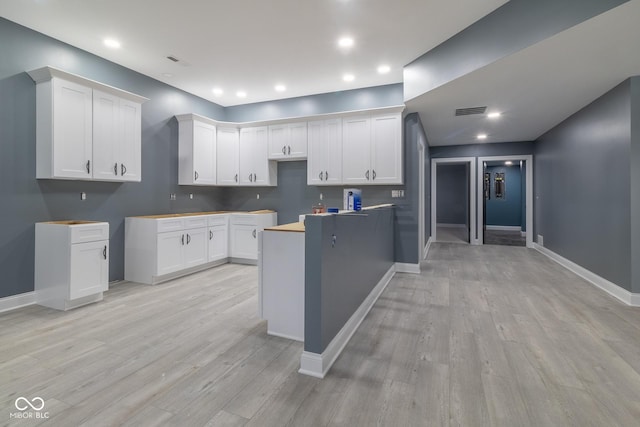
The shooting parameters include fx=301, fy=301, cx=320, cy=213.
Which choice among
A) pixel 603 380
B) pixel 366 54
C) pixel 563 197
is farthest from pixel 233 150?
pixel 563 197

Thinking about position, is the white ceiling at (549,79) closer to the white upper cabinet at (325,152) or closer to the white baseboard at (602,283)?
the white upper cabinet at (325,152)

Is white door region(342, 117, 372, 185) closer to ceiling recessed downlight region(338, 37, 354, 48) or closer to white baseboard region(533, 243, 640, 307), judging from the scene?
ceiling recessed downlight region(338, 37, 354, 48)

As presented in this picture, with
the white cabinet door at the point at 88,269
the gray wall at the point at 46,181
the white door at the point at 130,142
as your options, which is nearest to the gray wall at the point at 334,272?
the white cabinet door at the point at 88,269

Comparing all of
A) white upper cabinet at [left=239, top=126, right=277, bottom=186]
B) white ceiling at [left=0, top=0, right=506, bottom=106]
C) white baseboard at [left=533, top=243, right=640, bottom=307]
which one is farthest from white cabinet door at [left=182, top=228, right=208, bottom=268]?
white baseboard at [left=533, top=243, right=640, bottom=307]

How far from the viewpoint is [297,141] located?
5.14 meters

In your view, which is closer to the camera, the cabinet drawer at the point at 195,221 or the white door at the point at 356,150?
the cabinet drawer at the point at 195,221

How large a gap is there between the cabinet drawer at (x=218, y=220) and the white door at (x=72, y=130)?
1731 millimetres

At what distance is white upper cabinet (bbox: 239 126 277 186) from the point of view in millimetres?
5406

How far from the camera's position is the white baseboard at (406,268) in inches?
185

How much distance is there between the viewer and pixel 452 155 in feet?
24.7

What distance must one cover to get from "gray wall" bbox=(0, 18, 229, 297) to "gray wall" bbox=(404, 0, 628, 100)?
3860 mm

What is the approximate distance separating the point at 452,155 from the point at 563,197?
284cm

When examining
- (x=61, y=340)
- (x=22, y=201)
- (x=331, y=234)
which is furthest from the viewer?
(x=22, y=201)

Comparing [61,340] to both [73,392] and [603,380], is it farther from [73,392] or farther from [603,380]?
[603,380]
